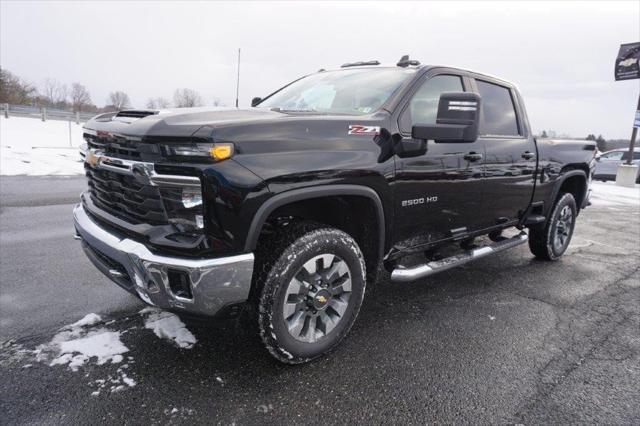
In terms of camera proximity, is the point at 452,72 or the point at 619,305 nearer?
the point at 452,72

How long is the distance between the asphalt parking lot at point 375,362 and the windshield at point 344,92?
1658mm

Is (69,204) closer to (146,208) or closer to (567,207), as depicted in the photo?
(146,208)

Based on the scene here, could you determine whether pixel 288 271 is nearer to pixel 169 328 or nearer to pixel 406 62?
pixel 169 328

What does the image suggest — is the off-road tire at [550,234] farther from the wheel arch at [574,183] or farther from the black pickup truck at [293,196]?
the black pickup truck at [293,196]

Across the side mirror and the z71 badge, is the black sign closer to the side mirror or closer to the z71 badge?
the side mirror

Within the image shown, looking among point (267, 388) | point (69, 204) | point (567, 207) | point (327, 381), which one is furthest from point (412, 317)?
point (69, 204)

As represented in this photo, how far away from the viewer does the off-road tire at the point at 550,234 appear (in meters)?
5.00

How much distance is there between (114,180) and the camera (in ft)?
8.23

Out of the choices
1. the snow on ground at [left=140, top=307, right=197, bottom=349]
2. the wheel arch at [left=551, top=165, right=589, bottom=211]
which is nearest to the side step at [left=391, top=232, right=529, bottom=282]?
the wheel arch at [left=551, top=165, right=589, bottom=211]

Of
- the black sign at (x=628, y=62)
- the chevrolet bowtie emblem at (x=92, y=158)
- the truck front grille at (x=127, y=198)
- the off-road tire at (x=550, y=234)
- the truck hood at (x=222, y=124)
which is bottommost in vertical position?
the off-road tire at (x=550, y=234)

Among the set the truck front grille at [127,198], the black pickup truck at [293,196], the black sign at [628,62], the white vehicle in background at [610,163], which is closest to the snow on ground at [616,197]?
the white vehicle in background at [610,163]

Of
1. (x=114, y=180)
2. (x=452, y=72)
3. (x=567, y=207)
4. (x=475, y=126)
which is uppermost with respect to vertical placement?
(x=452, y=72)

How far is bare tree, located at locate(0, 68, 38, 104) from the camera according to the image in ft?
163

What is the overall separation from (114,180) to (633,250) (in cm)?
674
